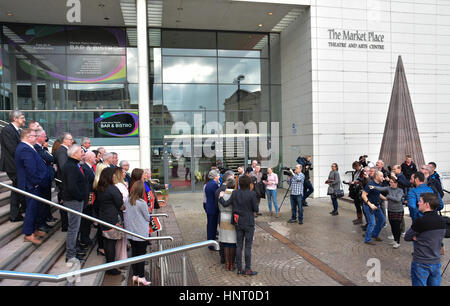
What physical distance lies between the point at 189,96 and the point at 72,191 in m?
11.9

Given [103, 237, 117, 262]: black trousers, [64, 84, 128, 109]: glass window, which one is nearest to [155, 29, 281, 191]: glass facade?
[64, 84, 128, 109]: glass window

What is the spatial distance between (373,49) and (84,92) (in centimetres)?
1388

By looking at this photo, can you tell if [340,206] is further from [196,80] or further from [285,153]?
[196,80]

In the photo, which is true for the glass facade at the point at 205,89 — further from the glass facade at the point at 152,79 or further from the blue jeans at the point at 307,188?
the blue jeans at the point at 307,188

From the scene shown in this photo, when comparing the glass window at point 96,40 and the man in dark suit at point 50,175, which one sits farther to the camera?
the glass window at point 96,40

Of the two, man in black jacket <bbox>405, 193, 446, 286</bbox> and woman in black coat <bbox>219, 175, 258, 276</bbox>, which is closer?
man in black jacket <bbox>405, 193, 446, 286</bbox>

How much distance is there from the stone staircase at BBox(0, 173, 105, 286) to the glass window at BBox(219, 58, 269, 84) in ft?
41.2

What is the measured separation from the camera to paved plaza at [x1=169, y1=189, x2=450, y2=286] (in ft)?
17.0

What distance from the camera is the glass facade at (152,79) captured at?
14.4 m

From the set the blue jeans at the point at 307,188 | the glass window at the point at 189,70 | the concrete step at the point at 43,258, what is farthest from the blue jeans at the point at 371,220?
the glass window at the point at 189,70

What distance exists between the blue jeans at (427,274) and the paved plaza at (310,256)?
36.2 inches

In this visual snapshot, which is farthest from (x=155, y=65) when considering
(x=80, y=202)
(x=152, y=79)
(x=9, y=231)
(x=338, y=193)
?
(x=9, y=231)

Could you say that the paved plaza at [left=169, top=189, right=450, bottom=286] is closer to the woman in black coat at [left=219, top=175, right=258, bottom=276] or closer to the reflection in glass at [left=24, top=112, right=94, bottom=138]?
the woman in black coat at [left=219, top=175, right=258, bottom=276]

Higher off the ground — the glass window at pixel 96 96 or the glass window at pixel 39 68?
the glass window at pixel 39 68
